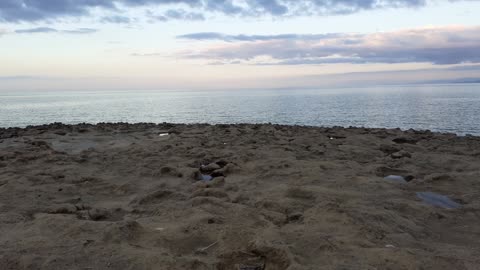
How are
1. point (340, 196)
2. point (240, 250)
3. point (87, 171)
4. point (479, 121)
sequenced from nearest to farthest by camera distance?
point (240, 250), point (340, 196), point (87, 171), point (479, 121)

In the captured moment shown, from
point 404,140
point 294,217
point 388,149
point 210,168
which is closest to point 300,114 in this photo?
point 404,140

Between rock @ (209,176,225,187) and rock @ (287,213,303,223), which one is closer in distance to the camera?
rock @ (287,213,303,223)

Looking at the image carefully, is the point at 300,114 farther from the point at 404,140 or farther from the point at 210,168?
the point at 210,168

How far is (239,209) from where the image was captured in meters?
6.76

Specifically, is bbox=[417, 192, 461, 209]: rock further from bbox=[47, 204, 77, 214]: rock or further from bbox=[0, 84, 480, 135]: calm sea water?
bbox=[0, 84, 480, 135]: calm sea water

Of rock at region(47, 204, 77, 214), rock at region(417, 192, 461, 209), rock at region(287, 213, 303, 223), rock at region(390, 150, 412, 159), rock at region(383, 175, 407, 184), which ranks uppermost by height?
rock at region(47, 204, 77, 214)

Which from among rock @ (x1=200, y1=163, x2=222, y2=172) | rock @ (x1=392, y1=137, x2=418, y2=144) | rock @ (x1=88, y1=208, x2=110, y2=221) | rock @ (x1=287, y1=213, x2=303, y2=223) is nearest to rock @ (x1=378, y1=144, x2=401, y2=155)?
rock @ (x1=392, y1=137, x2=418, y2=144)

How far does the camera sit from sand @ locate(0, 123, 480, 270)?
489 cm

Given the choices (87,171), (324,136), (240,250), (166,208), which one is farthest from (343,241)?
(324,136)

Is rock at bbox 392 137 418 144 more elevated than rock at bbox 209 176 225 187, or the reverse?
rock at bbox 209 176 225 187

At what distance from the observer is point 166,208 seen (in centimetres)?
717

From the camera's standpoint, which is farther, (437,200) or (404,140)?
(404,140)

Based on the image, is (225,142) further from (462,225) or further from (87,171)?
(462,225)

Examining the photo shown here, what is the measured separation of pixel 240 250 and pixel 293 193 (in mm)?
2951
